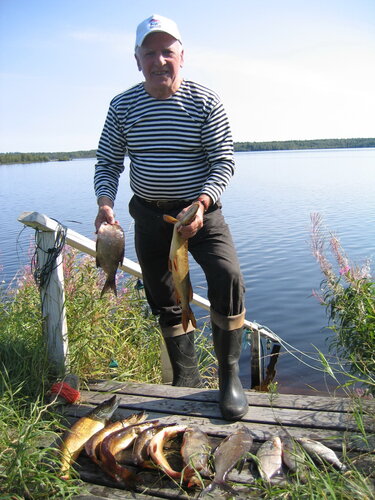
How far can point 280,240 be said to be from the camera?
1459cm

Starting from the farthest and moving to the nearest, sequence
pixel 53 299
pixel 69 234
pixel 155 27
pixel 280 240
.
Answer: pixel 280 240
pixel 69 234
pixel 53 299
pixel 155 27

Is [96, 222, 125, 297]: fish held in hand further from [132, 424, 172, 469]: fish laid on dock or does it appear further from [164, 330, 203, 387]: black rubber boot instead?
[132, 424, 172, 469]: fish laid on dock

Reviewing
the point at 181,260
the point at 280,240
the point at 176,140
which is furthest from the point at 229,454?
the point at 280,240

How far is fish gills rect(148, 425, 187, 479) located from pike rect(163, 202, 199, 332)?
0.67m

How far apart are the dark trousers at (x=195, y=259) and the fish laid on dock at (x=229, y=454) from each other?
0.78 meters

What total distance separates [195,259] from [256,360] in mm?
3045

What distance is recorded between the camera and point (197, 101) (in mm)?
3307

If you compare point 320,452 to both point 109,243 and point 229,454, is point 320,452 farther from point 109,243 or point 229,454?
point 109,243

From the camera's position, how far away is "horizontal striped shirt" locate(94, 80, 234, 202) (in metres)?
3.28

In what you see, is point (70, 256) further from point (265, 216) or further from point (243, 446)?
point (265, 216)

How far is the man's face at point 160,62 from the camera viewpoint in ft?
10.4

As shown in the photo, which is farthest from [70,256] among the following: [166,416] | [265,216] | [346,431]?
[265,216]

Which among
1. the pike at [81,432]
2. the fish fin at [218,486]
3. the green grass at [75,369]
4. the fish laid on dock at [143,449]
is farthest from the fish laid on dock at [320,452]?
the pike at [81,432]

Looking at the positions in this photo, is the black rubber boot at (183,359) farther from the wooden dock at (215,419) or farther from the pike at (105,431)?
the pike at (105,431)
